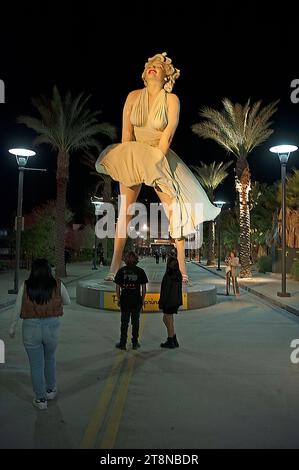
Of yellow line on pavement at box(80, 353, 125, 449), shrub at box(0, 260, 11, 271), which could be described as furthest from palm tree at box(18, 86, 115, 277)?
yellow line on pavement at box(80, 353, 125, 449)

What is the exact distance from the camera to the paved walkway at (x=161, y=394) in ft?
13.9

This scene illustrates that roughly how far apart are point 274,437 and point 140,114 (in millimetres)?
9761

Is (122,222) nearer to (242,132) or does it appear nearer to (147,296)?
(147,296)

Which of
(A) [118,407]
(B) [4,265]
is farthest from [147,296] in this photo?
(B) [4,265]

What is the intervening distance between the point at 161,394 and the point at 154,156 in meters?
7.84

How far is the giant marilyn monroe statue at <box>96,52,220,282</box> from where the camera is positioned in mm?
12367

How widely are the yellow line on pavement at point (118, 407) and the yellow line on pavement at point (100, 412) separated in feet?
0.27

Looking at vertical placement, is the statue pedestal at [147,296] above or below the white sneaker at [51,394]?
above

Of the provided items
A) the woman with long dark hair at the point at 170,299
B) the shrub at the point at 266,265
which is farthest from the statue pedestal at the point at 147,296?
the shrub at the point at 266,265

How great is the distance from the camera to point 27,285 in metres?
5.13

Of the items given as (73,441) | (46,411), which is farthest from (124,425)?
(46,411)

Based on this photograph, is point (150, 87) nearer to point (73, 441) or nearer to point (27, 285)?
point (27, 285)

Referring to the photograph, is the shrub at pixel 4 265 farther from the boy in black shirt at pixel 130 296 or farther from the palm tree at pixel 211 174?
the boy in black shirt at pixel 130 296
